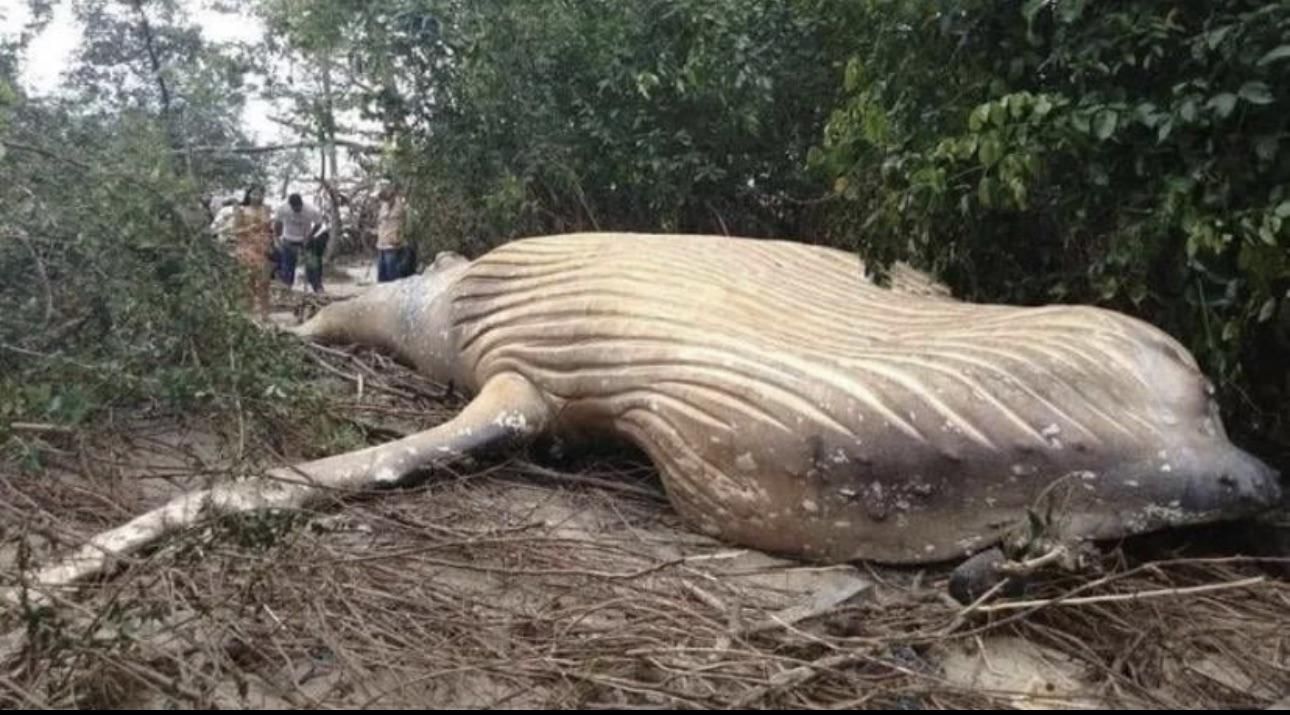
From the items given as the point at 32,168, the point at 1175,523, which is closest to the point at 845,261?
the point at 1175,523

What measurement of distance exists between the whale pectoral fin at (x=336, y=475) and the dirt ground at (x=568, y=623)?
96 mm

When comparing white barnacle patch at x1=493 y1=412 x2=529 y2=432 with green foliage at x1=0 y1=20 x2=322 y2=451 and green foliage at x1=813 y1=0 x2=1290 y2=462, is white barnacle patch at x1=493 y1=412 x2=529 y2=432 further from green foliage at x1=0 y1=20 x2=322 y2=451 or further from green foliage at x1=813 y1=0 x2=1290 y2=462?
green foliage at x1=813 y1=0 x2=1290 y2=462

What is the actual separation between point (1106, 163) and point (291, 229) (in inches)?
345

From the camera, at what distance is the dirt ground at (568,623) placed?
2.91 meters

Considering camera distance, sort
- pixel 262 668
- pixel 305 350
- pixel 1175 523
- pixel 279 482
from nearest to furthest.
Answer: pixel 262 668 < pixel 1175 523 < pixel 279 482 < pixel 305 350

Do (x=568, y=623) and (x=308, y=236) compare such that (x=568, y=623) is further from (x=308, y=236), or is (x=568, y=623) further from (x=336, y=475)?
(x=308, y=236)

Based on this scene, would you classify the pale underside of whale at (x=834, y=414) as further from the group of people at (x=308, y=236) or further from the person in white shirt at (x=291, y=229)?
the person in white shirt at (x=291, y=229)

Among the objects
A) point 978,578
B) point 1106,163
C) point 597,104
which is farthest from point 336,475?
point 597,104

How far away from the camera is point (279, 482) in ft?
14.3

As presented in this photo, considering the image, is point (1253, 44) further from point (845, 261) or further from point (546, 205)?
point (546, 205)

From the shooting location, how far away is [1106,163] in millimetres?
4359

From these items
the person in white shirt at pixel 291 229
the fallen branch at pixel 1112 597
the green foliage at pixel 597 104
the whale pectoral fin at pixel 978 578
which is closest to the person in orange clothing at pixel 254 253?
the green foliage at pixel 597 104

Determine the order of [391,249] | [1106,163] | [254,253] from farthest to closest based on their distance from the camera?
[391,249] → [254,253] → [1106,163]

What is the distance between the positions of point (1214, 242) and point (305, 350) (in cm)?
435
